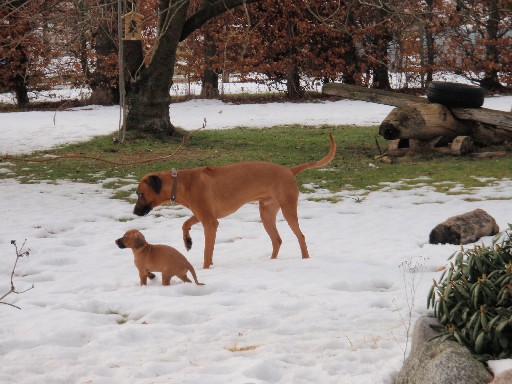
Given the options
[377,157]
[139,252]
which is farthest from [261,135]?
[139,252]

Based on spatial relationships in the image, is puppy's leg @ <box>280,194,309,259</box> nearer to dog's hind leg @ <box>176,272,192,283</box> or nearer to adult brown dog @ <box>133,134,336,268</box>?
adult brown dog @ <box>133,134,336,268</box>

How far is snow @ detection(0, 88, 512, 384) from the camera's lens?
4.70 m

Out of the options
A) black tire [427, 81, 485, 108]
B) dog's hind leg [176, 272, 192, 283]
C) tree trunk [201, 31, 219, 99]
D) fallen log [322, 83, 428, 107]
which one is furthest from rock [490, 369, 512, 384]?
tree trunk [201, 31, 219, 99]

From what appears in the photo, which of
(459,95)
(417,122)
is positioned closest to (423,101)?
(459,95)

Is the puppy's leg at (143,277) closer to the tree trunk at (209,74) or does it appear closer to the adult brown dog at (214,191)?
the adult brown dog at (214,191)

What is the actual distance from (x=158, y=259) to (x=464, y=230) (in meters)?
3.76

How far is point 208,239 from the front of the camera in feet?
24.3

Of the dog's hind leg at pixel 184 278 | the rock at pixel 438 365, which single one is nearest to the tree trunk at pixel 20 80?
the dog's hind leg at pixel 184 278

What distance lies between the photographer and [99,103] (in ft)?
84.1

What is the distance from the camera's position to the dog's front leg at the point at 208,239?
741 centimetres

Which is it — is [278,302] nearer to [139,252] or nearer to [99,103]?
[139,252]

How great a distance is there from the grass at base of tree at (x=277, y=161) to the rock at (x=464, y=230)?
3154 millimetres

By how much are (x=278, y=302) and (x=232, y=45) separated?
21762mm

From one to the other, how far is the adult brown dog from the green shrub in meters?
3.32
